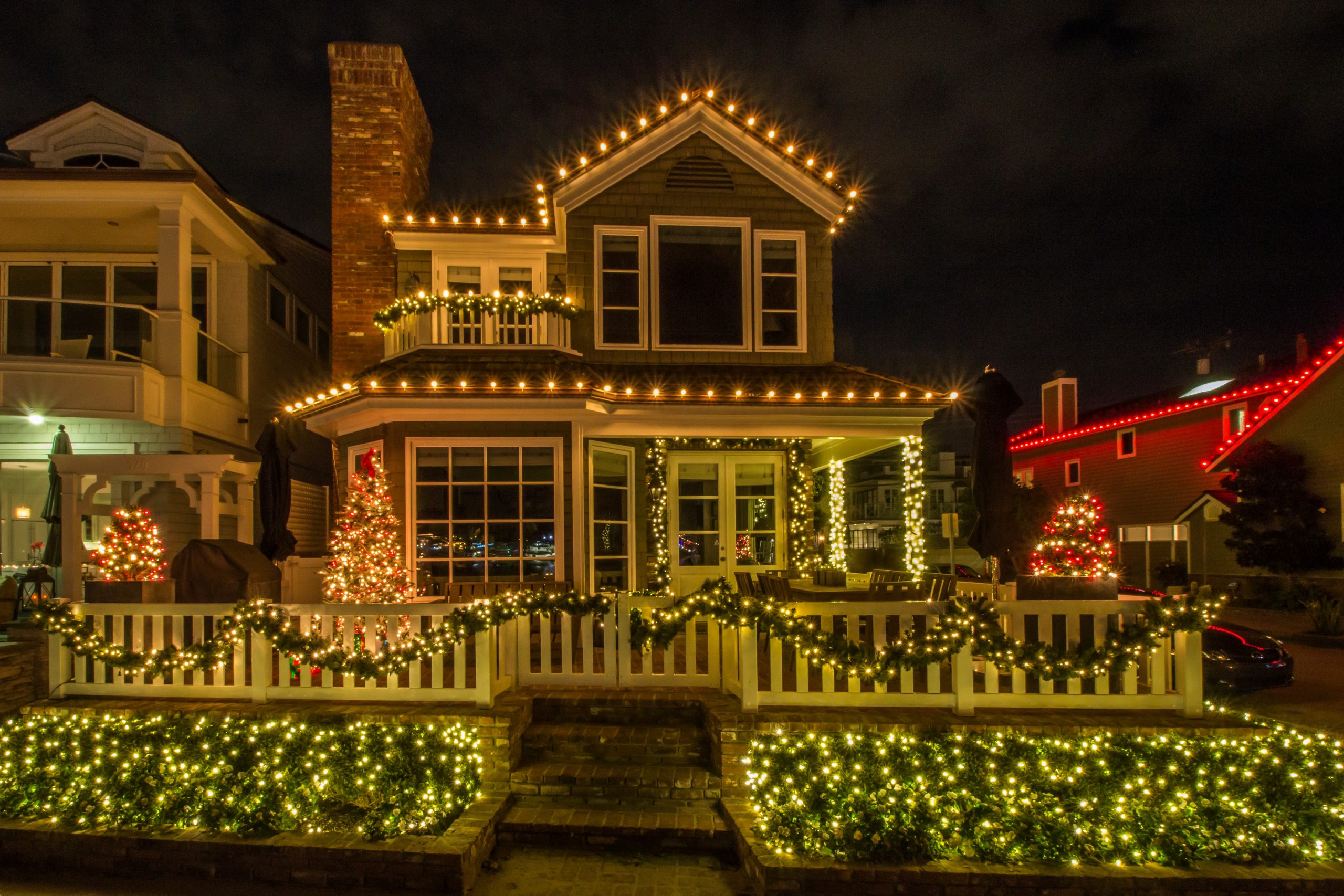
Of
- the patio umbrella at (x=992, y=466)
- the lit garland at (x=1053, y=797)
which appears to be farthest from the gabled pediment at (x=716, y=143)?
the lit garland at (x=1053, y=797)

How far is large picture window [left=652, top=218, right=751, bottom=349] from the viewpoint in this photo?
1109 centimetres

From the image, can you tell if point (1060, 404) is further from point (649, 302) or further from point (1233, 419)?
point (649, 302)

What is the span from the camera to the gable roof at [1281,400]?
17.6m

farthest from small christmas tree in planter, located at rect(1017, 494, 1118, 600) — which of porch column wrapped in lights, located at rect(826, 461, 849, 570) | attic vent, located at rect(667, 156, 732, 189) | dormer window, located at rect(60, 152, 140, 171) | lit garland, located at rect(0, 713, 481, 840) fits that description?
dormer window, located at rect(60, 152, 140, 171)

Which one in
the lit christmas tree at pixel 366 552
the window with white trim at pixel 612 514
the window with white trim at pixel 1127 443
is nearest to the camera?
the lit christmas tree at pixel 366 552

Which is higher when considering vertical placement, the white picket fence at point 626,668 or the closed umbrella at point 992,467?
the closed umbrella at point 992,467

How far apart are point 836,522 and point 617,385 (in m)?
4.36

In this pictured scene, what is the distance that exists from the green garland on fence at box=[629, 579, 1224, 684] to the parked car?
4.25 metres

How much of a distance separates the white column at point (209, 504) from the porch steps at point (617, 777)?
5.54 metres

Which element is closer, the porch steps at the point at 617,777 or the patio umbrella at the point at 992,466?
the porch steps at the point at 617,777

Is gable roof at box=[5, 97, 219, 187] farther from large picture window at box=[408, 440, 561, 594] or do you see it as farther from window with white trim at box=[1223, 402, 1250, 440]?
window with white trim at box=[1223, 402, 1250, 440]

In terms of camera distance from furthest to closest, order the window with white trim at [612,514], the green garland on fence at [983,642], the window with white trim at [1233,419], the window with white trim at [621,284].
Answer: the window with white trim at [1233,419], the window with white trim at [621,284], the window with white trim at [612,514], the green garland on fence at [983,642]

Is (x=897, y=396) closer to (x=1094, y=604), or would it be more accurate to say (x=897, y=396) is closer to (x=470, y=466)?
(x=1094, y=604)

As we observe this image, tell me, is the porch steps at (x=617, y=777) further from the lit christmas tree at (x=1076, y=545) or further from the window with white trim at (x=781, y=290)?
the window with white trim at (x=781, y=290)
